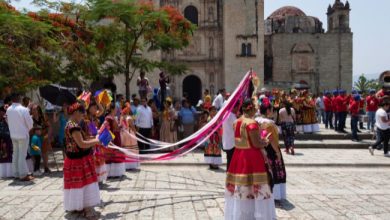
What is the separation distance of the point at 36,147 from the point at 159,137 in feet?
18.4

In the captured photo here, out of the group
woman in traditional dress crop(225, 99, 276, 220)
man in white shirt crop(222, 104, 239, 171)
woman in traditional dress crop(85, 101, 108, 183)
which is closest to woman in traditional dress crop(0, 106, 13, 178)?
woman in traditional dress crop(85, 101, 108, 183)

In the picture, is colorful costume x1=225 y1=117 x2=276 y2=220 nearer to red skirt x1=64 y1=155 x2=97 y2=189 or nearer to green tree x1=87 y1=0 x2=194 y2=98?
red skirt x1=64 y1=155 x2=97 y2=189

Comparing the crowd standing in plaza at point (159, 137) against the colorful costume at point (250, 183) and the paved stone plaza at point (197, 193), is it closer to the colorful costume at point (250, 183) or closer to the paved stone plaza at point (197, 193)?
the colorful costume at point (250, 183)

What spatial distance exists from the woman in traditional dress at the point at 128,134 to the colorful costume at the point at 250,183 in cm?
540

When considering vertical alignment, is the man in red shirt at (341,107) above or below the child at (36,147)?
above

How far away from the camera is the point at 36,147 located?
34.9ft

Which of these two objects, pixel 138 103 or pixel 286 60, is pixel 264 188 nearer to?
pixel 138 103

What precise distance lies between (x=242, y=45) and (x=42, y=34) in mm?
25642

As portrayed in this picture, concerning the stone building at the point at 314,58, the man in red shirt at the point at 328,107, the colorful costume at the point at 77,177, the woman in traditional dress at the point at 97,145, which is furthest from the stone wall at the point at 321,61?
the colorful costume at the point at 77,177

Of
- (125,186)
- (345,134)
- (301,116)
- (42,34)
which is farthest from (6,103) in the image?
(345,134)

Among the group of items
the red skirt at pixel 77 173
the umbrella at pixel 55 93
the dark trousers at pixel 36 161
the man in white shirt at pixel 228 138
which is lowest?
the dark trousers at pixel 36 161

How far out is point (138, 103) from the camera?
13.8 meters

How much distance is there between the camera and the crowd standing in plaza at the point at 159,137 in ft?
19.9

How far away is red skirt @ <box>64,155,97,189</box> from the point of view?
6707 millimetres
